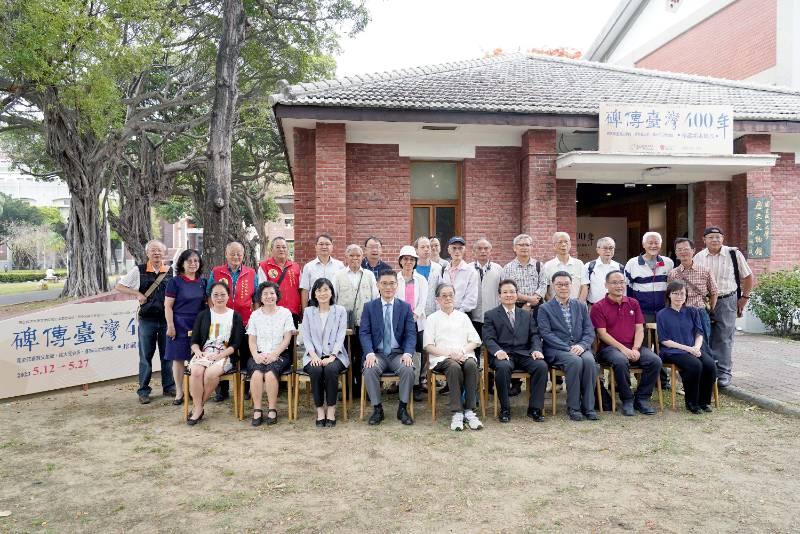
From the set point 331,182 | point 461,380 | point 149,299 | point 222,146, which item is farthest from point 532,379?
point 222,146

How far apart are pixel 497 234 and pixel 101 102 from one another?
867 cm

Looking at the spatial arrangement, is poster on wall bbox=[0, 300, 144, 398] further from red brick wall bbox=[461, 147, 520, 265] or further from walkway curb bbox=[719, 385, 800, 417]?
walkway curb bbox=[719, 385, 800, 417]

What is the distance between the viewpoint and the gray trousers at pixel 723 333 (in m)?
6.35

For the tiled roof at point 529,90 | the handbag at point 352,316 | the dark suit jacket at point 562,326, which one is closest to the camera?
the dark suit jacket at point 562,326

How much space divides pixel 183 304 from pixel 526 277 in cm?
371

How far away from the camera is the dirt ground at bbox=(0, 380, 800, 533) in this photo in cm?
336

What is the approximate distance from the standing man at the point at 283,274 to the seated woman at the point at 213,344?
21.2 inches

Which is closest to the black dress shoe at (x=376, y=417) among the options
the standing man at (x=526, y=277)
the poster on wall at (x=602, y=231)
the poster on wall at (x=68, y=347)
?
the standing man at (x=526, y=277)

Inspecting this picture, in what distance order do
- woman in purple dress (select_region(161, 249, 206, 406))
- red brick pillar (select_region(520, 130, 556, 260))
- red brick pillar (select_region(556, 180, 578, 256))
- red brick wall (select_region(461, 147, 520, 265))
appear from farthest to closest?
red brick pillar (select_region(556, 180, 578, 256)) → red brick wall (select_region(461, 147, 520, 265)) → red brick pillar (select_region(520, 130, 556, 260)) → woman in purple dress (select_region(161, 249, 206, 406))

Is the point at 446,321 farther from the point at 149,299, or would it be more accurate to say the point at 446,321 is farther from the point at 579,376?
the point at 149,299

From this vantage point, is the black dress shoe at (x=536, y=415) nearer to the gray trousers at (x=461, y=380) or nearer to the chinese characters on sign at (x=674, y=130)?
the gray trousers at (x=461, y=380)

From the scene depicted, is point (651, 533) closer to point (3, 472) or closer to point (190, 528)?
point (190, 528)

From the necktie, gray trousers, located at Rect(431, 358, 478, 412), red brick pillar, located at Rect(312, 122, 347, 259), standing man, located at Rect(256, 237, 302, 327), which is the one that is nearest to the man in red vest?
standing man, located at Rect(256, 237, 302, 327)

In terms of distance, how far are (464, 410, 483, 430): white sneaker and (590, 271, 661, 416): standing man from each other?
1.54 metres
